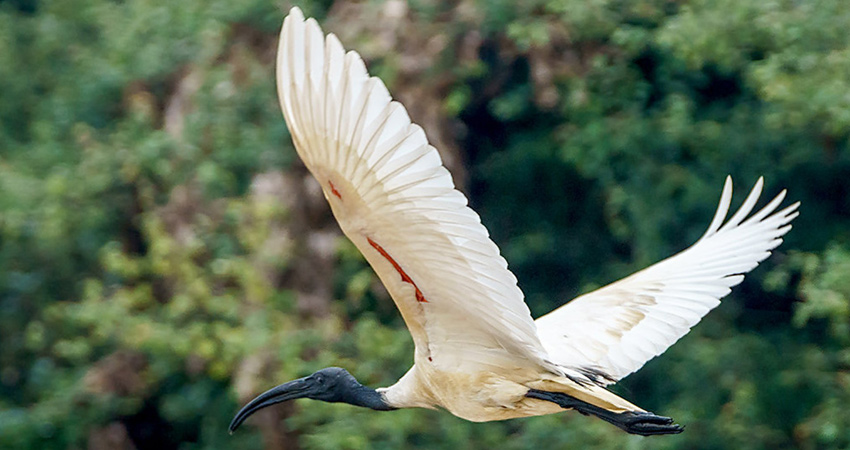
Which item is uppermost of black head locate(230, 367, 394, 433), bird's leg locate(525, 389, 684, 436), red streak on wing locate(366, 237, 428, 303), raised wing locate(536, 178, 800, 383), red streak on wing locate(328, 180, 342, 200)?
red streak on wing locate(328, 180, 342, 200)

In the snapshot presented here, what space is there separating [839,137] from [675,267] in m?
2.01

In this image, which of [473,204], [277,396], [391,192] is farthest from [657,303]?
[473,204]

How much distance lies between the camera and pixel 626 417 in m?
4.48

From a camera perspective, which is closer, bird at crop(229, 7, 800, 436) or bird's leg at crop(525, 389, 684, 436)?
bird at crop(229, 7, 800, 436)

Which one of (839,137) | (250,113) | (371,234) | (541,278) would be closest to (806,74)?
(839,137)

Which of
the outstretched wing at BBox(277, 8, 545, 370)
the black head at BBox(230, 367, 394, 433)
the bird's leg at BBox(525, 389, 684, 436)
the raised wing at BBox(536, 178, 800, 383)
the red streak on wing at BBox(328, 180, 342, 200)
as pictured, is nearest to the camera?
the outstretched wing at BBox(277, 8, 545, 370)

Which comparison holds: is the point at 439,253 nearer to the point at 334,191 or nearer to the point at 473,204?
the point at 334,191

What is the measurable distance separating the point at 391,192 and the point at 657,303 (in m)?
1.80

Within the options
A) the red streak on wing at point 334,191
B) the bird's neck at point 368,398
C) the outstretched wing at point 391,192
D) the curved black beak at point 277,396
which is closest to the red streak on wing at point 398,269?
the outstretched wing at point 391,192

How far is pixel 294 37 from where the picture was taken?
10.9ft

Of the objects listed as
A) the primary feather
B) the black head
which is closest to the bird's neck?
the black head

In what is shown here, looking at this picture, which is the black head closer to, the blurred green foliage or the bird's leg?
the bird's leg

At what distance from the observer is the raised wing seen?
4988 millimetres

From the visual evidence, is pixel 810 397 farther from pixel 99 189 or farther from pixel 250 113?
pixel 99 189
